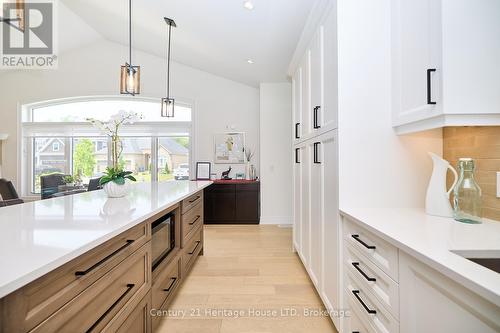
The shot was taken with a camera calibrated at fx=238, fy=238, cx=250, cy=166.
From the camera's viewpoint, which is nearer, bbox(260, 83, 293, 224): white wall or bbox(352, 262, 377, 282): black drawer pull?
bbox(352, 262, 377, 282): black drawer pull

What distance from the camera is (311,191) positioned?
218cm

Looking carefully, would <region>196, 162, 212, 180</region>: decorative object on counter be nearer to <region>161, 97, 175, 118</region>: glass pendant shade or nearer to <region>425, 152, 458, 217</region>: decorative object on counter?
<region>161, 97, 175, 118</region>: glass pendant shade

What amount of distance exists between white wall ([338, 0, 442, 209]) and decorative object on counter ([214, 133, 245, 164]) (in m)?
3.71

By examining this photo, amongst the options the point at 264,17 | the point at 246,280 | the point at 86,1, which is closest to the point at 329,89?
the point at 264,17

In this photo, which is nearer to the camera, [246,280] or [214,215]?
[246,280]

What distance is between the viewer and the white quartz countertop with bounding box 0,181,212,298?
24.3 inches

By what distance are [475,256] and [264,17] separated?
2.68m

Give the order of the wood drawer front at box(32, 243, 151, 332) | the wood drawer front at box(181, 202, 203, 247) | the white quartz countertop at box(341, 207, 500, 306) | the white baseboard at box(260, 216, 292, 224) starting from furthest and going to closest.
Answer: the white baseboard at box(260, 216, 292, 224) < the wood drawer front at box(181, 202, 203, 247) < the wood drawer front at box(32, 243, 151, 332) < the white quartz countertop at box(341, 207, 500, 306)

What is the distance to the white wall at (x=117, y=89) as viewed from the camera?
516 centimetres

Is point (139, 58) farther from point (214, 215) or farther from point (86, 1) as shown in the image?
point (214, 215)

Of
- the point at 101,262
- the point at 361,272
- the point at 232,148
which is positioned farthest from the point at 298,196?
the point at 232,148

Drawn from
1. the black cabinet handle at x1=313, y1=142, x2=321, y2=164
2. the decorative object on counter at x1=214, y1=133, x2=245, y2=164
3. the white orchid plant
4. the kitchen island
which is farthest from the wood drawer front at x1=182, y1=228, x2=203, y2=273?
the decorative object on counter at x1=214, y1=133, x2=245, y2=164

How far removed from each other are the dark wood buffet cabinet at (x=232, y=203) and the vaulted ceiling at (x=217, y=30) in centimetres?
212

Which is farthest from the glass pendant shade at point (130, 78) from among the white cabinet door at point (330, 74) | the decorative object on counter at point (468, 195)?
the decorative object on counter at point (468, 195)
